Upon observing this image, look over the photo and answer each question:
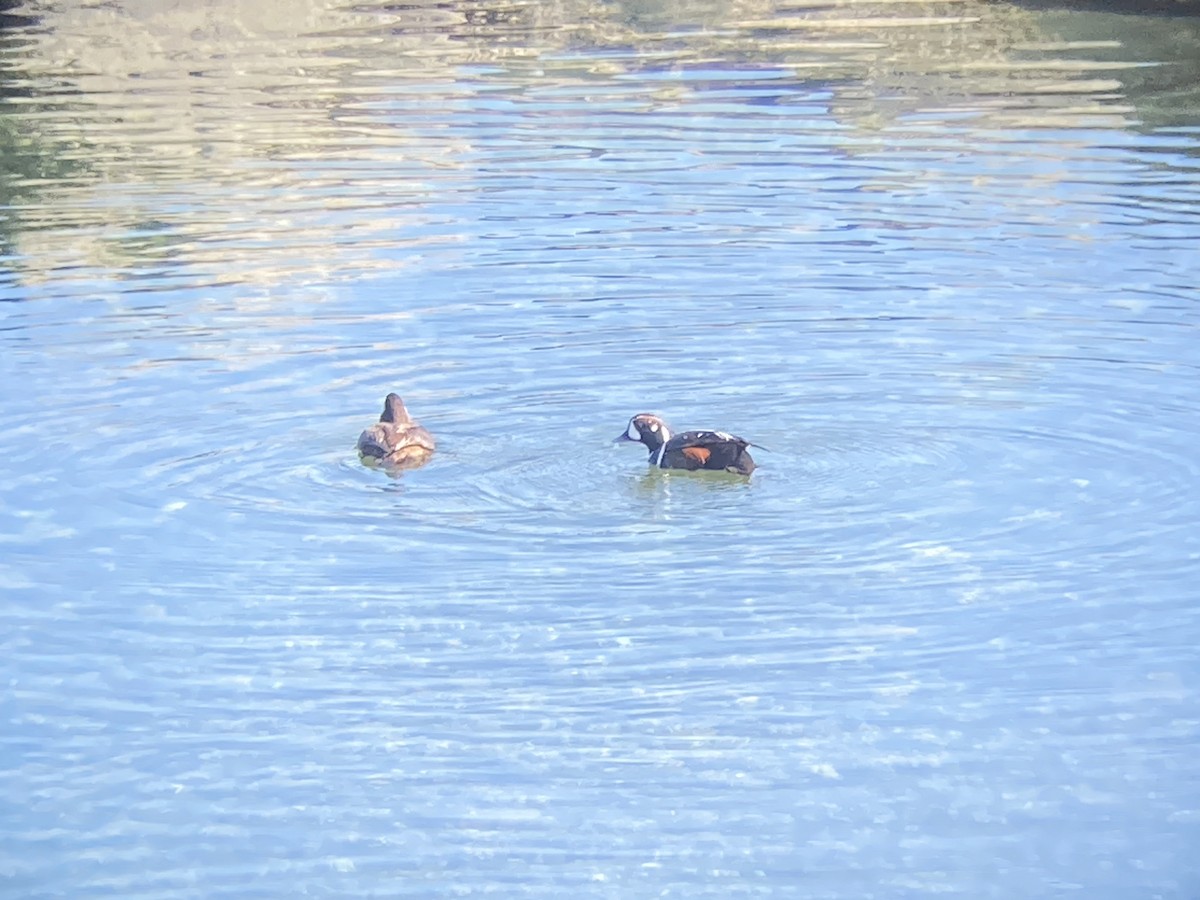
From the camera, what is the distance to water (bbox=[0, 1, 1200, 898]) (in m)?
9.45

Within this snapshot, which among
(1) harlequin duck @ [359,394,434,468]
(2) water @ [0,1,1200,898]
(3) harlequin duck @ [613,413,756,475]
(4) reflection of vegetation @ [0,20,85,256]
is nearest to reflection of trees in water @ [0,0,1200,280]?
(4) reflection of vegetation @ [0,20,85,256]

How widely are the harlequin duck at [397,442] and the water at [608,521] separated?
175 mm

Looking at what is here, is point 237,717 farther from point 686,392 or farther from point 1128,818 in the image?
point 686,392

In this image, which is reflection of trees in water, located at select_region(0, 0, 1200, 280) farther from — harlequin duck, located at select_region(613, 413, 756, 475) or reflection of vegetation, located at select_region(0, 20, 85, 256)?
harlequin duck, located at select_region(613, 413, 756, 475)

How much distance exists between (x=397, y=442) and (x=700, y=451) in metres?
1.94

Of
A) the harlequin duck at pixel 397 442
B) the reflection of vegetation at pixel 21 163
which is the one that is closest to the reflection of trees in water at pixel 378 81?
the reflection of vegetation at pixel 21 163

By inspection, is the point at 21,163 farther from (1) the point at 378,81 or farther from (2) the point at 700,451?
(2) the point at 700,451

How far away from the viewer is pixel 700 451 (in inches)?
517

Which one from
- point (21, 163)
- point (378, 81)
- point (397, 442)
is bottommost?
point (21, 163)

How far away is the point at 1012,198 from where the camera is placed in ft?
69.6

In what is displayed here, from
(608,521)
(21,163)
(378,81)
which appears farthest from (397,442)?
(378,81)

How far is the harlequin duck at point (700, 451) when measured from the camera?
13.0 meters

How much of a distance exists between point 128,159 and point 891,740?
1743 cm

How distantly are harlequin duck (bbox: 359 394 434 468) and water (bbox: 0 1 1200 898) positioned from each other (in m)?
0.18
